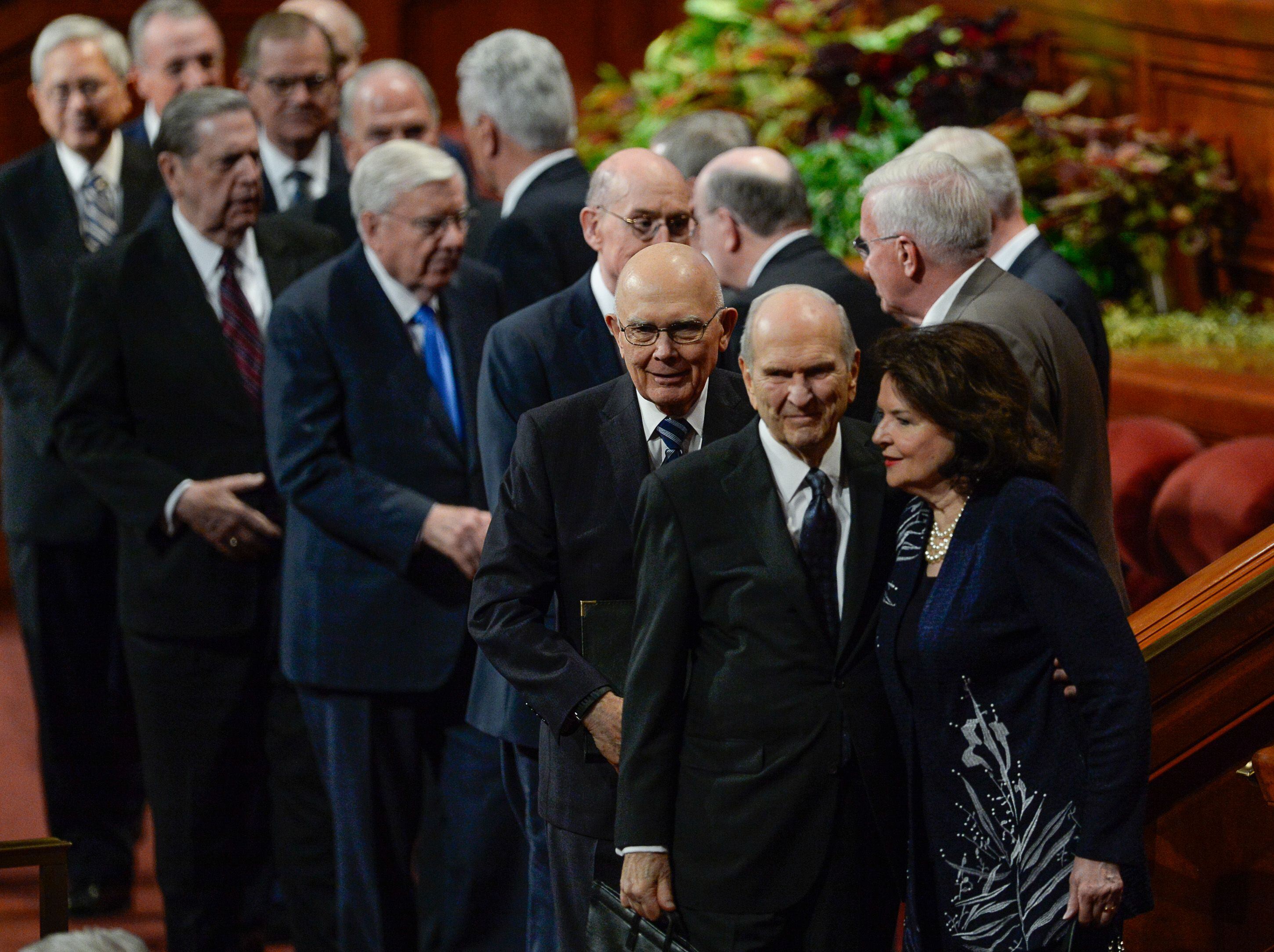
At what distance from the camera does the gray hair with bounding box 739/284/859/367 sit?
245cm

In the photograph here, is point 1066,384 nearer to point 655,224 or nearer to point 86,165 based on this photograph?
point 655,224

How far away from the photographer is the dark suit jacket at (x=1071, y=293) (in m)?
3.51

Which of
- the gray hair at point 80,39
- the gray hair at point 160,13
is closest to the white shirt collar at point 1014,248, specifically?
the gray hair at point 80,39

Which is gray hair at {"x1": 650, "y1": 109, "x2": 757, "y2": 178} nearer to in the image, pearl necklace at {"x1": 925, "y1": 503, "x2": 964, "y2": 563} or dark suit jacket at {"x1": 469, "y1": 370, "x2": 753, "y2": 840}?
dark suit jacket at {"x1": 469, "y1": 370, "x2": 753, "y2": 840}

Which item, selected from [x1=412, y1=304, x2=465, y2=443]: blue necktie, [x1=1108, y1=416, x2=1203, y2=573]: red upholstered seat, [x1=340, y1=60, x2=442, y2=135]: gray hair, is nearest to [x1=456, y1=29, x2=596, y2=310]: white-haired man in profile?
[x1=340, y1=60, x2=442, y2=135]: gray hair

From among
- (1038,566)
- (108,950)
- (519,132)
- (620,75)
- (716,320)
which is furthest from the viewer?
(620,75)

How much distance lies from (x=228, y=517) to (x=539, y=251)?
927 mm

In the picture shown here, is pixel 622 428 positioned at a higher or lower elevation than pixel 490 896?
higher

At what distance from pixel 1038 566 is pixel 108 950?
49.8 inches

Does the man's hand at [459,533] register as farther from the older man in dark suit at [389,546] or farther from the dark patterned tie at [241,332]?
the dark patterned tie at [241,332]

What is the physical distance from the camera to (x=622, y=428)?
268 centimetres

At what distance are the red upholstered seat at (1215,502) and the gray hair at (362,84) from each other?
2304mm

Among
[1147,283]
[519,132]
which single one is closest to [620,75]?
[1147,283]

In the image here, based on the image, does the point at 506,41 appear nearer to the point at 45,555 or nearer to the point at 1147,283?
the point at 45,555
